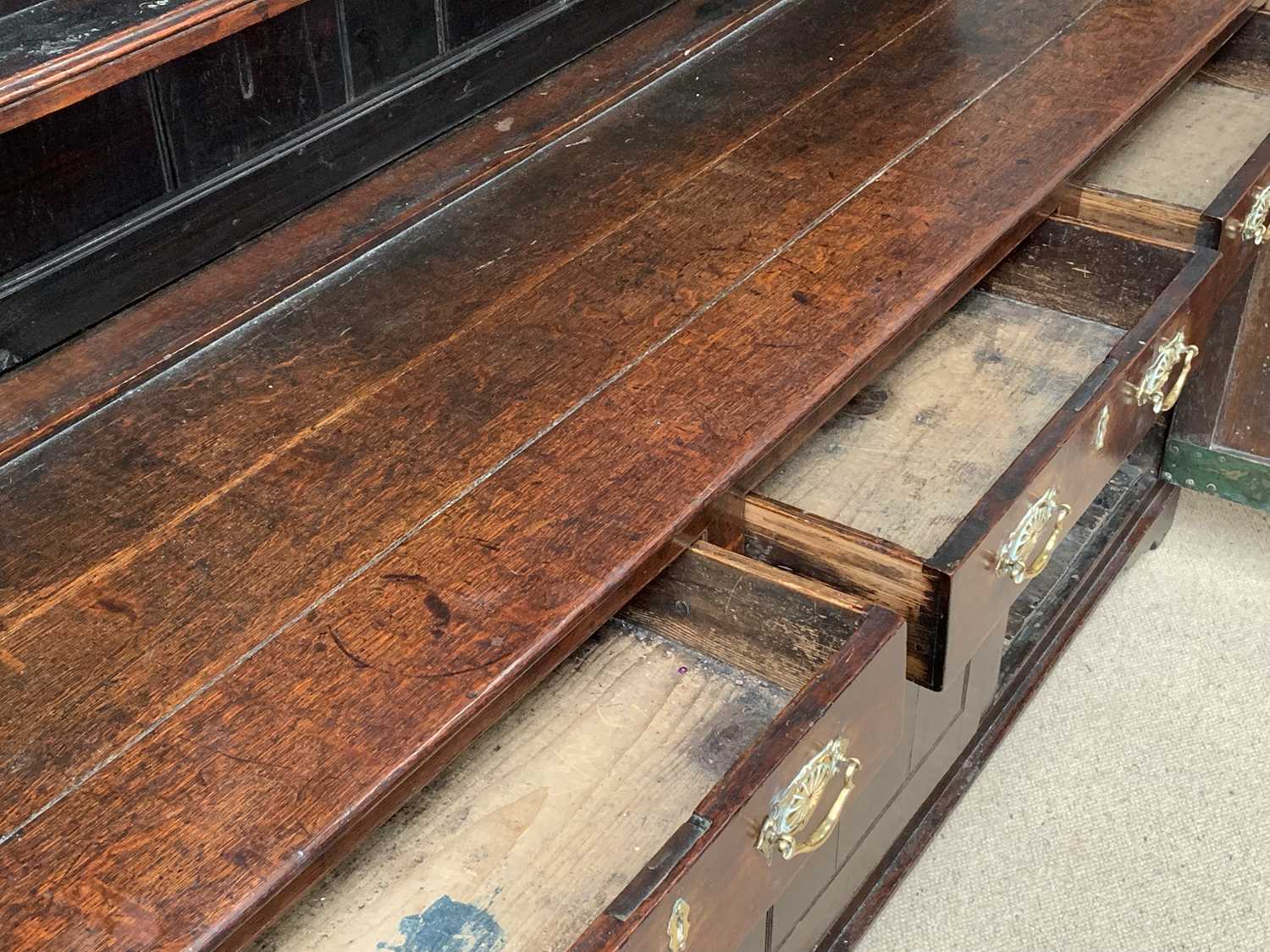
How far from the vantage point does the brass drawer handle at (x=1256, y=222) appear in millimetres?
1511

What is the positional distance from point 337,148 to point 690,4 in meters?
0.54

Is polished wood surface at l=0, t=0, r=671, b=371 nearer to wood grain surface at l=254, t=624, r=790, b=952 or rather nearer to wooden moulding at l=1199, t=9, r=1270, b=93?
wood grain surface at l=254, t=624, r=790, b=952

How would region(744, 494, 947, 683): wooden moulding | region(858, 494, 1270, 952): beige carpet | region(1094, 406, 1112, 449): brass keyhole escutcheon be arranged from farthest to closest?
region(858, 494, 1270, 952): beige carpet < region(1094, 406, 1112, 449): brass keyhole escutcheon < region(744, 494, 947, 683): wooden moulding

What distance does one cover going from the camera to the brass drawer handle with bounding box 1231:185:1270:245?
1511mm

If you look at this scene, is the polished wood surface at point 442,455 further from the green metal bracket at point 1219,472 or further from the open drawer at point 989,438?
the green metal bracket at point 1219,472

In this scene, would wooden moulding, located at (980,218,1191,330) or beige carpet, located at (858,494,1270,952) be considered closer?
wooden moulding, located at (980,218,1191,330)

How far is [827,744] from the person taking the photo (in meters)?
0.97

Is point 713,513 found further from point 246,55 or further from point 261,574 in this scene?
point 246,55

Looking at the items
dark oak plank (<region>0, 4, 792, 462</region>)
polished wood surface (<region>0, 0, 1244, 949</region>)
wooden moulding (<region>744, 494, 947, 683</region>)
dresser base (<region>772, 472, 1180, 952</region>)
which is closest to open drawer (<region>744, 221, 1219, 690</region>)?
wooden moulding (<region>744, 494, 947, 683</region>)

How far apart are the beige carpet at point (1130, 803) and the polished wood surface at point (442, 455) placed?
26.0 inches

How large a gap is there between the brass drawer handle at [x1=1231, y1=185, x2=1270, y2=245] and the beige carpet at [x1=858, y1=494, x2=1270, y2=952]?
21.6 inches

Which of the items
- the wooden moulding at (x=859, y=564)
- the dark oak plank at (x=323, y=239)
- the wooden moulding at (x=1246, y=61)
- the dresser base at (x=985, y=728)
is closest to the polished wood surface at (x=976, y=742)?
the dresser base at (x=985, y=728)

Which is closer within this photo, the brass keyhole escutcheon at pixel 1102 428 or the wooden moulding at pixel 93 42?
the wooden moulding at pixel 93 42

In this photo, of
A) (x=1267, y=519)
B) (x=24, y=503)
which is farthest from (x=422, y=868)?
(x=1267, y=519)
